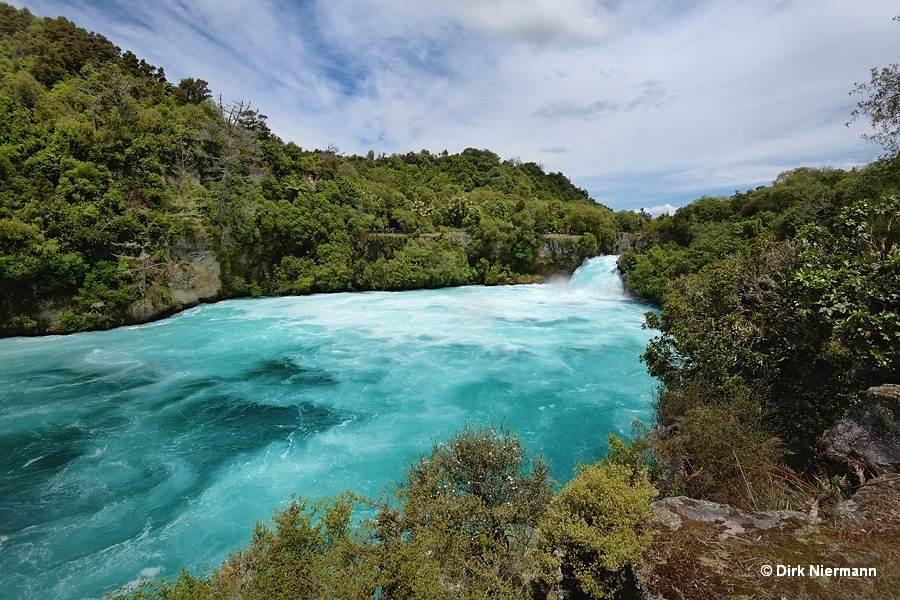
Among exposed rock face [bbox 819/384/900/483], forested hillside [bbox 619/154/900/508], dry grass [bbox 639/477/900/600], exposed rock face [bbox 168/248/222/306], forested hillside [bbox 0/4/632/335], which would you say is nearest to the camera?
dry grass [bbox 639/477/900/600]

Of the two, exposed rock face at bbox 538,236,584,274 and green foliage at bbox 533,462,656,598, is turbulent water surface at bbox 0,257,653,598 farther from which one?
exposed rock face at bbox 538,236,584,274

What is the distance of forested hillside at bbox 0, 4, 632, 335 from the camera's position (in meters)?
20.5

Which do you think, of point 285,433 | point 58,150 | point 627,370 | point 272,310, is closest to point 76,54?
point 58,150

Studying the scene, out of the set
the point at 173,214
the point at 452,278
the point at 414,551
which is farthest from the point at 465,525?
the point at 452,278

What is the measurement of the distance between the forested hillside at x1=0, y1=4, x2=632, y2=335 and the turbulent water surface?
3.23 meters

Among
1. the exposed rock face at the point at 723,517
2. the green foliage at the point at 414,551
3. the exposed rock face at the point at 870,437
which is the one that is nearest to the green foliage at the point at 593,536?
the exposed rock face at the point at 723,517

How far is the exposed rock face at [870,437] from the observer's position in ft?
18.2

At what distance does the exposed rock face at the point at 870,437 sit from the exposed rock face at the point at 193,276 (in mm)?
30777

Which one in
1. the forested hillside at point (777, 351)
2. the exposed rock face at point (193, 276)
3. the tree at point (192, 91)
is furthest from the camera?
the tree at point (192, 91)

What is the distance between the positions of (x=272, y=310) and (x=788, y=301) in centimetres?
2822

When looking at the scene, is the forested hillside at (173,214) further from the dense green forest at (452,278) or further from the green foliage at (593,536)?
the green foliage at (593,536)

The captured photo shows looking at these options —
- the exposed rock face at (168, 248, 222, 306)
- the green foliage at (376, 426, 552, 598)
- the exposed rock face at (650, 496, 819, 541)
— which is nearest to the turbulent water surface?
the exposed rock face at (168, 248, 222, 306)

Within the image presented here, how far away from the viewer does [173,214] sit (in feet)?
84.7

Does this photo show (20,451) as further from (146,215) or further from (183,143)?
(183,143)
